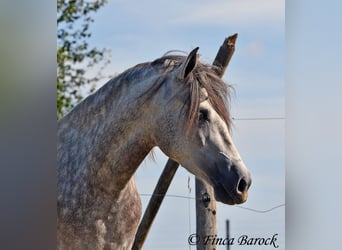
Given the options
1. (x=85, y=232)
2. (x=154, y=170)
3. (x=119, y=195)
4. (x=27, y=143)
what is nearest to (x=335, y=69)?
(x=154, y=170)

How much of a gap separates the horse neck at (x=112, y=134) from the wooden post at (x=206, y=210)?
0.27 m

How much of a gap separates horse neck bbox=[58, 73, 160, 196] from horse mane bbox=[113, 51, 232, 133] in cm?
4

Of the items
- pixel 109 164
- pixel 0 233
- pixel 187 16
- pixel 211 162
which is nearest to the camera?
pixel 0 233

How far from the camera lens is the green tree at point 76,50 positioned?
76.9 inches

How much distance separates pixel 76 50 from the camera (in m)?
1.97

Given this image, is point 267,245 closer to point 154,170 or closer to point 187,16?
point 154,170

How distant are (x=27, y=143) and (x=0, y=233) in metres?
0.20

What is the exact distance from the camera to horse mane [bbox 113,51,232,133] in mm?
1784

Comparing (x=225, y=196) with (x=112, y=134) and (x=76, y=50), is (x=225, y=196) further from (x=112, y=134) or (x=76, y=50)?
(x=76, y=50)

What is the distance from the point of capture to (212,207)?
210 cm

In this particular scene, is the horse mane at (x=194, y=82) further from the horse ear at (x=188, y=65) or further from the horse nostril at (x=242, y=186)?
the horse nostril at (x=242, y=186)

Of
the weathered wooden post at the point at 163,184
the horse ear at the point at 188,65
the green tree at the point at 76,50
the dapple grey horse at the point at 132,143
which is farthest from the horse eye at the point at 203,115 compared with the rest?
the green tree at the point at 76,50

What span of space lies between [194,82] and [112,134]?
30cm

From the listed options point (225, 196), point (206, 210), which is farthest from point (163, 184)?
point (225, 196)
